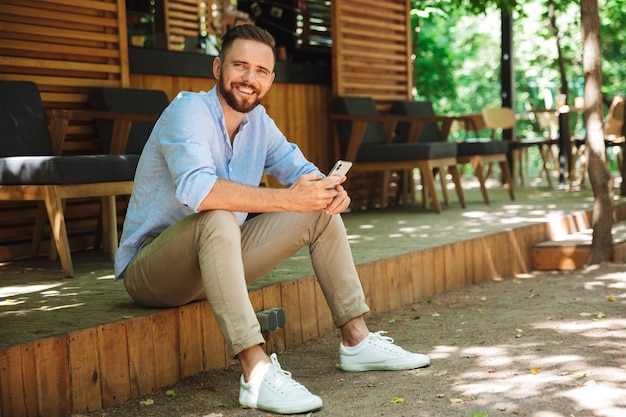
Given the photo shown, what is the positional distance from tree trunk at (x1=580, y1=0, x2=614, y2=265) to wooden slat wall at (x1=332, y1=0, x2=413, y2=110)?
2.64 meters

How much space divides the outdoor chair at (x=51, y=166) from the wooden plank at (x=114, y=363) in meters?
1.24

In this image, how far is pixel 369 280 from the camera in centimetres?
419

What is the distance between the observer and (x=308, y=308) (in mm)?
3736

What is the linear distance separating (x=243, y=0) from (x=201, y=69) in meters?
3.37

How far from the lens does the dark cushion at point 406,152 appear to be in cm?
680

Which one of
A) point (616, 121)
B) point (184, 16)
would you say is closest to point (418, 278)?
point (616, 121)

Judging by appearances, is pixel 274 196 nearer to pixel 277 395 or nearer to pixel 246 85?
pixel 246 85

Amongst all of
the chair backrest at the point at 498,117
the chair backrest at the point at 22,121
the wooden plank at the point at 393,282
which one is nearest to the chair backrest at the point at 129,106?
the chair backrest at the point at 22,121

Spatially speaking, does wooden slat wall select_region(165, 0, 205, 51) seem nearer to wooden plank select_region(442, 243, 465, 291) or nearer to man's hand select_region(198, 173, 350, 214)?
wooden plank select_region(442, 243, 465, 291)

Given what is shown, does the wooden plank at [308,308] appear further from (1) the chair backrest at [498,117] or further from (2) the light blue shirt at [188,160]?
(1) the chair backrest at [498,117]

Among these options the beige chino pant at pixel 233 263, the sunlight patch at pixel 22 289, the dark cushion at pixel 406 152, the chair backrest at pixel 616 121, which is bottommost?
the sunlight patch at pixel 22 289

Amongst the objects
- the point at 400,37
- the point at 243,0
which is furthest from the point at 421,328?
the point at 243,0

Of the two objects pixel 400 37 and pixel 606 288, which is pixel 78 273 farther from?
pixel 400 37

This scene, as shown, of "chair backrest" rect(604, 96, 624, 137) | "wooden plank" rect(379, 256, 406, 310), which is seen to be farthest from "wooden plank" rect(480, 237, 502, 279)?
"chair backrest" rect(604, 96, 624, 137)
